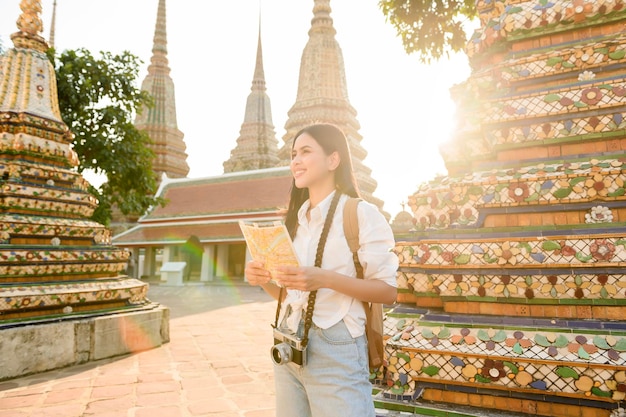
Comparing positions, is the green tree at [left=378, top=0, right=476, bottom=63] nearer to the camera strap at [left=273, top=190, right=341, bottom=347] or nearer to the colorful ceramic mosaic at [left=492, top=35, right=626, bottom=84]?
the colorful ceramic mosaic at [left=492, top=35, right=626, bottom=84]

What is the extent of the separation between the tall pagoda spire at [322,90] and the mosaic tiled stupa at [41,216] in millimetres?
17809

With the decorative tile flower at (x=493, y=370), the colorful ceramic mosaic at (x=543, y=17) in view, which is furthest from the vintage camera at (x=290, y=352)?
the colorful ceramic mosaic at (x=543, y=17)

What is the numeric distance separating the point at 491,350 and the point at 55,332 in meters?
4.33

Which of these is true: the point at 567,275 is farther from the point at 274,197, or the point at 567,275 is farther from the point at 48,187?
the point at 274,197

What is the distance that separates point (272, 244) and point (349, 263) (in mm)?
306

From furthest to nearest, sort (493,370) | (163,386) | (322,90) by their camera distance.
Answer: (322,90) → (163,386) → (493,370)

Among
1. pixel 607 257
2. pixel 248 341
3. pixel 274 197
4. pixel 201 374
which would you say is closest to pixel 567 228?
pixel 607 257

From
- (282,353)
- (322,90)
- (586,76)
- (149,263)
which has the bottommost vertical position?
(149,263)

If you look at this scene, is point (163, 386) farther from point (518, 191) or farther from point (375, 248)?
point (518, 191)

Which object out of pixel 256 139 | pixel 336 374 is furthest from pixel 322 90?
pixel 336 374

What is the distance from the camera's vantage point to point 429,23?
684cm

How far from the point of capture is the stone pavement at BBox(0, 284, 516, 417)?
316 centimetres

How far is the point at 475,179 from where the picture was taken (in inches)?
109

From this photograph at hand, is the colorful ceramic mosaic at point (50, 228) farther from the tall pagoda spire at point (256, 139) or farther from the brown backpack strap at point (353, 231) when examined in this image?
the tall pagoda spire at point (256, 139)
